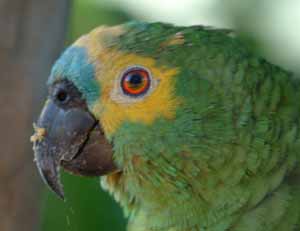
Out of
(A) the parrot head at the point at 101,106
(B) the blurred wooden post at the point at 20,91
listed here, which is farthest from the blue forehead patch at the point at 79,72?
(B) the blurred wooden post at the point at 20,91

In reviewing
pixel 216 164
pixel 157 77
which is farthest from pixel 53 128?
pixel 216 164

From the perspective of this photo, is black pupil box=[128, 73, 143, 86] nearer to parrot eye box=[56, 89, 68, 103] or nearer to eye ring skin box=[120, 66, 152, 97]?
eye ring skin box=[120, 66, 152, 97]

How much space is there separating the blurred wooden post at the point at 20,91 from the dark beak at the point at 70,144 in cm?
35

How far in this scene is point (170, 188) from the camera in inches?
64.1

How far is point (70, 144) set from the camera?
5.38 ft

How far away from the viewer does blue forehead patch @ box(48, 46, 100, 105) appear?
5.34 ft

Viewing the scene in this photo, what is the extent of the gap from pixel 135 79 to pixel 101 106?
98 millimetres

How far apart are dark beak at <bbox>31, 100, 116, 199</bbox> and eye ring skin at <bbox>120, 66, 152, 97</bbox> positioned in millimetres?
102

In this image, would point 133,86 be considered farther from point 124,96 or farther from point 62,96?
point 62,96

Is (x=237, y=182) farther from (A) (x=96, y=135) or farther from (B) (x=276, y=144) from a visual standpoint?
(A) (x=96, y=135)

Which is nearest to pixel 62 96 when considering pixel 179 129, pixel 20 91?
pixel 179 129

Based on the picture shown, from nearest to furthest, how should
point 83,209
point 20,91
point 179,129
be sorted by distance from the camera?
1. point 179,129
2. point 20,91
3. point 83,209

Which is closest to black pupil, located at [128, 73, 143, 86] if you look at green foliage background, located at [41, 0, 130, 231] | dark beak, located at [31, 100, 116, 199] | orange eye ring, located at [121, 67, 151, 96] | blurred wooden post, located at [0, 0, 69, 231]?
orange eye ring, located at [121, 67, 151, 96]

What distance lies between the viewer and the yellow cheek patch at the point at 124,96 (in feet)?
5.26
